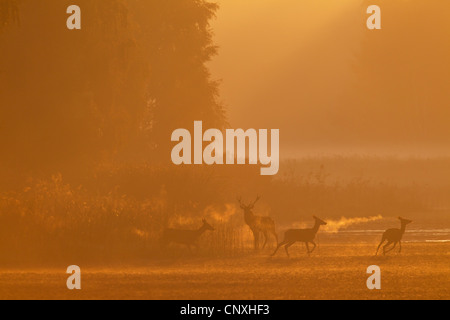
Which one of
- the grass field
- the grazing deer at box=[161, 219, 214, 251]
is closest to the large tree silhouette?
the grazing deer at box=[161, 219, 214, 251]

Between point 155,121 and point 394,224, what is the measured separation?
18.4m

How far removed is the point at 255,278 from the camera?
20812mm

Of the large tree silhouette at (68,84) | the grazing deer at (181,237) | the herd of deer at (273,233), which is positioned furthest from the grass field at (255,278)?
the large tree silhouette at (68,84)

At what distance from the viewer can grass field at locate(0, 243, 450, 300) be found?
18516 mm

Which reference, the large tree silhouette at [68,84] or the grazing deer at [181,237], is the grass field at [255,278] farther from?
the large tree silhouette at [68,84]

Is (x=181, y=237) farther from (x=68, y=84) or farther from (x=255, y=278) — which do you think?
(x=68, y=84)

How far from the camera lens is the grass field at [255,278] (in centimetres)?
1852

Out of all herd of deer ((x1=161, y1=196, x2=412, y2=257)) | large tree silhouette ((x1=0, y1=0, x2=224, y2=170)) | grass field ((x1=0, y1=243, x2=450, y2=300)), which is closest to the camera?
grass field ((x1=0, y1=243, x2=450, y2=300))

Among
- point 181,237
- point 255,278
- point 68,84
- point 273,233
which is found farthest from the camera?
point 68,84

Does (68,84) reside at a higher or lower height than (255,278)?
higher

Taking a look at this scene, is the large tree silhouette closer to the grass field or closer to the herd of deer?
the herd of deer

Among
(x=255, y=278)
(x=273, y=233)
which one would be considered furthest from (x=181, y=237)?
(x=255, y=278)

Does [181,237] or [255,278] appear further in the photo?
[181,237]

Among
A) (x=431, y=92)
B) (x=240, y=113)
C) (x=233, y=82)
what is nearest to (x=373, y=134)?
(x=431, y=92)
